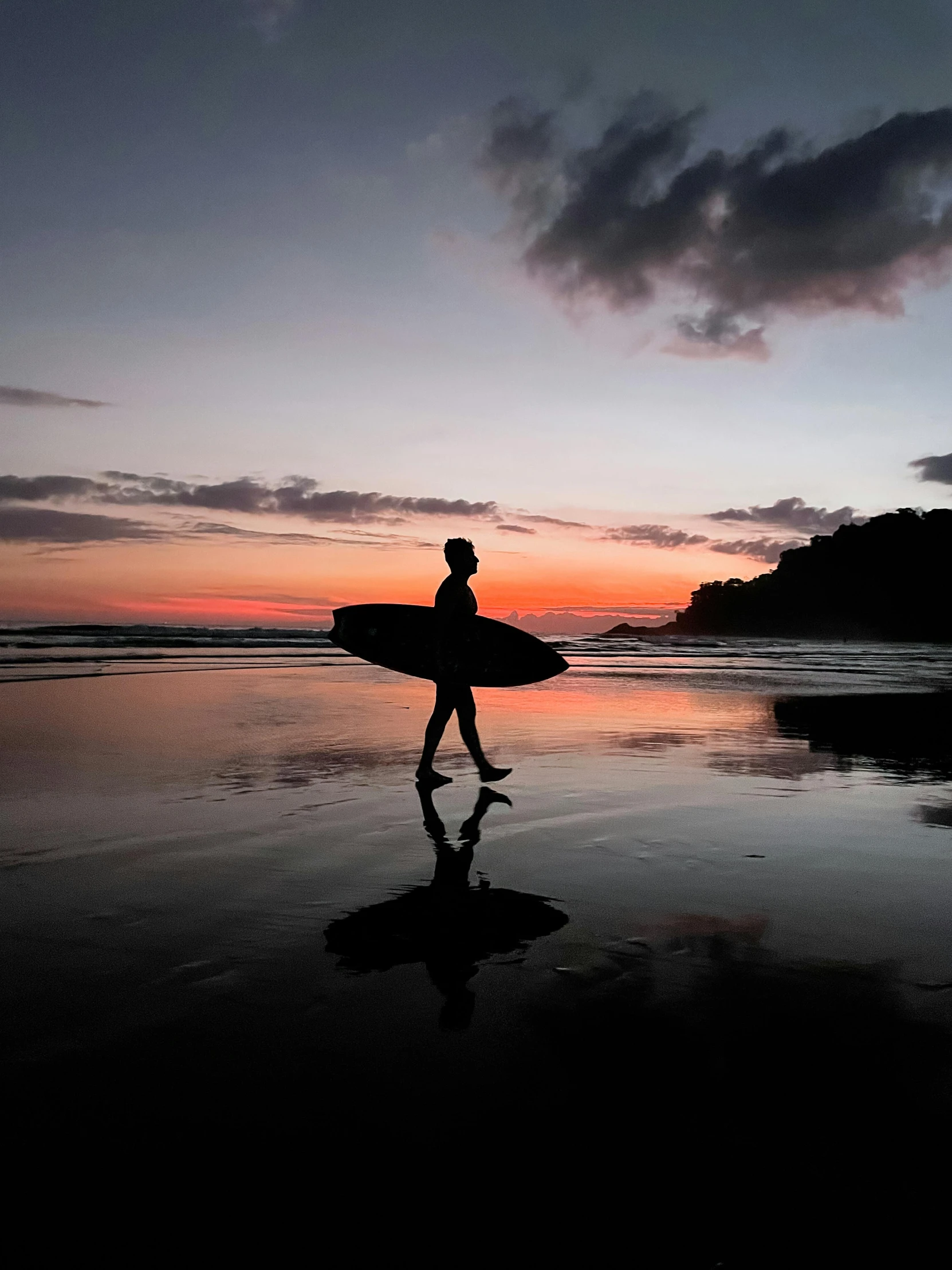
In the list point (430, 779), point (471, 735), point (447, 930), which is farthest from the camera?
point (471, 735)

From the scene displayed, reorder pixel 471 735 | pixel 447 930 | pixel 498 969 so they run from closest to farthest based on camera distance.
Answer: pixel 498 969 < pixel 447 930 < pixel 471 735

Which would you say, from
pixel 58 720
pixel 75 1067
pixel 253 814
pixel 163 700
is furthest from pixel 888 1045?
pixel 163 700

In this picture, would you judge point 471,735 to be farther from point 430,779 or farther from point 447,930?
point 447,930

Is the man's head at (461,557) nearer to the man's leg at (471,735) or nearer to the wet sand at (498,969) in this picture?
the man's leg at (471,735)

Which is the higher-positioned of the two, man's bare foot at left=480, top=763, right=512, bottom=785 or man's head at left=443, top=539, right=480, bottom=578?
man's head at left=443, top=539, right=480, bottom=578

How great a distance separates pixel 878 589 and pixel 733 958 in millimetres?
127572

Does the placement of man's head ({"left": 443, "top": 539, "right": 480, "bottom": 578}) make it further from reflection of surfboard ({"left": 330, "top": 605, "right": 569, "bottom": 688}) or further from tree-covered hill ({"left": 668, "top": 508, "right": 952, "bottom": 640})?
tree-covered hill ({"left": 668, "top": 508, "right": 952, "bottom": 640})

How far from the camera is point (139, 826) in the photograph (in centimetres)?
531

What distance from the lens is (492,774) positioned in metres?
7.12

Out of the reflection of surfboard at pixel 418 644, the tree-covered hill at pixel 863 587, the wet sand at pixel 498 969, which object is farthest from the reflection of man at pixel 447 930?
the tree-covered hill at pixel 863 587

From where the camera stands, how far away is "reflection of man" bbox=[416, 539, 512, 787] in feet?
24.1

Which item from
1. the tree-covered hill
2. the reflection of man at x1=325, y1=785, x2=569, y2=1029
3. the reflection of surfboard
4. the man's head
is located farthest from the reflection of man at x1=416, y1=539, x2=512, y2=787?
the tree-covered hill

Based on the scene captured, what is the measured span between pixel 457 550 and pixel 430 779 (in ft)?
6.79

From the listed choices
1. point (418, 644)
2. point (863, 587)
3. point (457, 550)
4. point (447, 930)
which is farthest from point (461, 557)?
point (863, 587)
